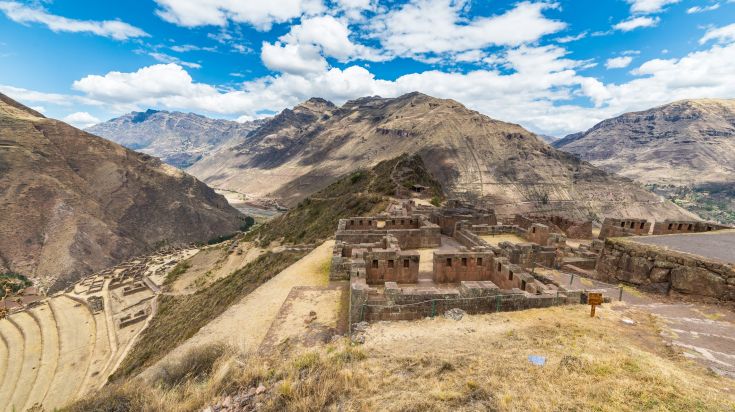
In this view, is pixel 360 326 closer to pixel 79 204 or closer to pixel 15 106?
pixel 79 204

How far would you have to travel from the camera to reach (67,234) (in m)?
80.5

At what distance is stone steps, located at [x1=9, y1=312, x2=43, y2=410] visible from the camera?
1264 inches

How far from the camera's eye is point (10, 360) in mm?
38375

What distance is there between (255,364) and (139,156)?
14150 cm

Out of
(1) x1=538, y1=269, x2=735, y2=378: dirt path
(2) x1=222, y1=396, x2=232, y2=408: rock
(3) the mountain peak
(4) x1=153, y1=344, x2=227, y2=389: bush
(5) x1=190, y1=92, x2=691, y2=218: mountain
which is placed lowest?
(4) x1=153, y1=344, x2=227, y2=389: bush

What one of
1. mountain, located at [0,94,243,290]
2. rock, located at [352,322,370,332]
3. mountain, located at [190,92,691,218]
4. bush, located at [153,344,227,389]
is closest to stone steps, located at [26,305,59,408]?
mountain, located at [0,94,243,290]

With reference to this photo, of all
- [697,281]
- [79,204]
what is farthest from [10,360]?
[79,204]

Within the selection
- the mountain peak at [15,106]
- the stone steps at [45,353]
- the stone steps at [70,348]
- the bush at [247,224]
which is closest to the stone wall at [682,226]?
the stone steps at [70,348]

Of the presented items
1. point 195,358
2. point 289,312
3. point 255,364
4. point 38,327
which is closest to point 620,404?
point 255,364

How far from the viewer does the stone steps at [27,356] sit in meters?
32.1

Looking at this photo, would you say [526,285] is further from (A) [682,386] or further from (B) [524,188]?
(B) [524,188]

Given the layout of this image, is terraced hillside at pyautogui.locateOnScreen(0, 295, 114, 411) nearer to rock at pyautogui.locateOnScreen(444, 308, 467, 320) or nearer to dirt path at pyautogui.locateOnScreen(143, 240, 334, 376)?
dirt path at pyautogui.locateOnScreen(143, 240, 334, 376)

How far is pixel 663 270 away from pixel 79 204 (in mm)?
116491

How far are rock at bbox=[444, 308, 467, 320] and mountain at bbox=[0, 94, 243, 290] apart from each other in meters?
85.4
